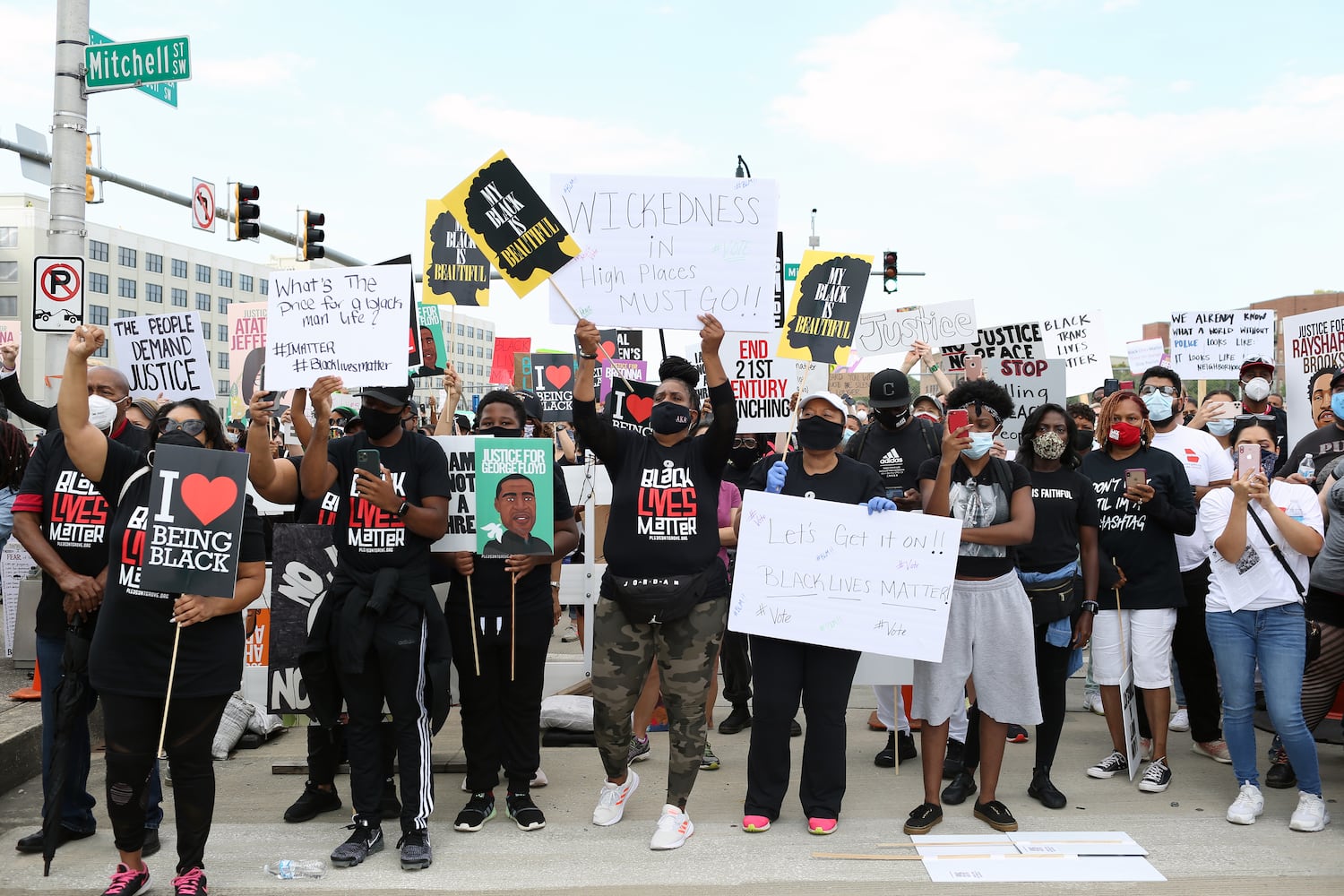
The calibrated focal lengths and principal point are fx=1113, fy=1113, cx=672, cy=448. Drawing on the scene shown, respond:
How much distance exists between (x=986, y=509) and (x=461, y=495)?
2.80 meters

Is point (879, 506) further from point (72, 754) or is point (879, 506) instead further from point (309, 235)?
point (309, 235)

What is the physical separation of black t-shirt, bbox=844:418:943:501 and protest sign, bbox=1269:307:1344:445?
8.91 feet

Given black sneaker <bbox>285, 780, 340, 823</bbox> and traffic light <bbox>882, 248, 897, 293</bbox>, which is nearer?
black sneaker <bbox>285, 780, 340, 823</bbox>

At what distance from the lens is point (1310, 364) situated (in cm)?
855

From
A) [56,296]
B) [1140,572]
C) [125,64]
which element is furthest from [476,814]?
[125,64]

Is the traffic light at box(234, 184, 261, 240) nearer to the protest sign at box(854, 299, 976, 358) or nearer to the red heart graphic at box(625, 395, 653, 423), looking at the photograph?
the protest sign at box(854, 299, 976, 358)

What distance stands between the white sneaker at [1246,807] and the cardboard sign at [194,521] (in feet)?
16.4

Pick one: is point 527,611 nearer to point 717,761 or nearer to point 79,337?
point 717,761

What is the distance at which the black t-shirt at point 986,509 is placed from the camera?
580cm

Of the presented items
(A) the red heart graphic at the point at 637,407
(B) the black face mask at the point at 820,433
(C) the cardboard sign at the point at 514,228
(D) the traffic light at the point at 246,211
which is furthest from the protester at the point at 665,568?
(D) the traffic light at the point at 246,211

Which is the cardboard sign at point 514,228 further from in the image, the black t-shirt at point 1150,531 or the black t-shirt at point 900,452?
the black t-shirt at point 1150,531

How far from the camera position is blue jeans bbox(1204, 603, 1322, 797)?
565cm

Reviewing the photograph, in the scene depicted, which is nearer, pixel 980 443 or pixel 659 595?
pixel 659 595

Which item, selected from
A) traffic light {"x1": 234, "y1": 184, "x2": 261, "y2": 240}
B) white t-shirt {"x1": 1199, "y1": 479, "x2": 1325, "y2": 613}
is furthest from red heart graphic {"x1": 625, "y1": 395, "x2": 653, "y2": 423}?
traffic light {"x1": 234, "y1": 184, "x2": 261, "y2": 240}
